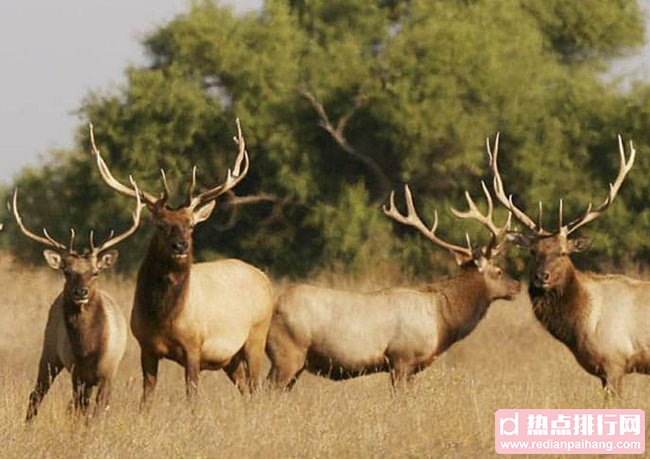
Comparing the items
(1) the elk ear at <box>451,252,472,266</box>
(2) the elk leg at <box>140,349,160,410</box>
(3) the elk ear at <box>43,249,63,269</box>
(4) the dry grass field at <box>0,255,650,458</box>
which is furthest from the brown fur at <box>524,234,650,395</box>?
(3) the elk ear at <box>43,249,63,269</box>

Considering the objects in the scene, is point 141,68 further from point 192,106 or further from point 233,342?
point 233,342

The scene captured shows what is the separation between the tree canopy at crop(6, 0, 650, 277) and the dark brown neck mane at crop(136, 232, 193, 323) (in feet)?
47.7

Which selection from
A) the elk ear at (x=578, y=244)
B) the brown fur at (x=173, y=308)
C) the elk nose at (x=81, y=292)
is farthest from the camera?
the elk ear at (x=578, y=244)

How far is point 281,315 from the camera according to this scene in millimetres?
14250

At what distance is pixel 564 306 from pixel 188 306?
292cm

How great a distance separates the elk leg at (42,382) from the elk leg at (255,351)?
1.95 meters

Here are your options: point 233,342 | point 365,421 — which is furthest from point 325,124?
point 365,421

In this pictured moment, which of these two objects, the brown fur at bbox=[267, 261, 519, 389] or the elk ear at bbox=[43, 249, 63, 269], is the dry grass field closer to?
the brown fur at bbox=[267, 261, 519, 389]

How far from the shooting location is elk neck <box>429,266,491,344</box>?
14.8 m

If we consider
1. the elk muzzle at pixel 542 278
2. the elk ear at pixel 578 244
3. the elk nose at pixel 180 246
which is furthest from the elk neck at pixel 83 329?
the elk ear at pixel 578 244

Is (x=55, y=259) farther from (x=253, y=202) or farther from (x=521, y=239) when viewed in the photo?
(x=253, y=202)

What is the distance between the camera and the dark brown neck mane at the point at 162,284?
41.8 feet

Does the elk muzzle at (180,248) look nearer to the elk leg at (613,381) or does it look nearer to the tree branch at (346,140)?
the elk leg at (613,381)

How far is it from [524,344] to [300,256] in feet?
34.6
